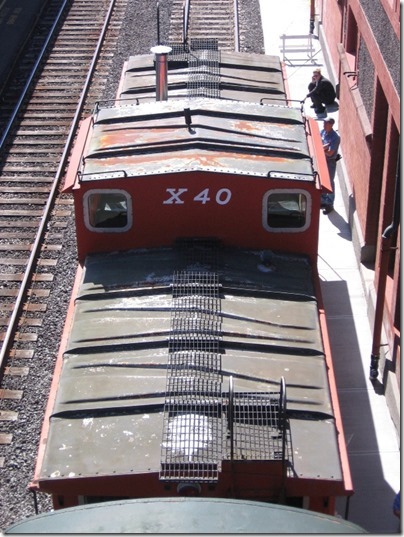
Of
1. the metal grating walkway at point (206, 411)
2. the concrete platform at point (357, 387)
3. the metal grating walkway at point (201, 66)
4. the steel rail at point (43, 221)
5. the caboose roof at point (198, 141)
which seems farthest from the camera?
the metal grating walkway at point (201, 66)

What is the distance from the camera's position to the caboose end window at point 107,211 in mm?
10734

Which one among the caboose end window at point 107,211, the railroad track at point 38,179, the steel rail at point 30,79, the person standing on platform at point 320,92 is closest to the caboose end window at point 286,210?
the caboose end window at point 107,211

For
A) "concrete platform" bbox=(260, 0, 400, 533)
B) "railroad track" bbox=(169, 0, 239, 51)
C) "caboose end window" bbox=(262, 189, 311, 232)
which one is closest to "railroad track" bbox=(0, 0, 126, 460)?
"railroad track" bbox=(169, 0, 239, 51)

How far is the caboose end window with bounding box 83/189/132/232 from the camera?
35.2 ft

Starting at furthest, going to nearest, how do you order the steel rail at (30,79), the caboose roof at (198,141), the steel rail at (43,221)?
the steel rail at (30,79), the steel rail at (43,221), the caboose roof at (198,141)

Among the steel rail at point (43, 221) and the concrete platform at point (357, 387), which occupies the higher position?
the steel rail at point (43, 221)

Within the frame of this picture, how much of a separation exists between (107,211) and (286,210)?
2.20 metres

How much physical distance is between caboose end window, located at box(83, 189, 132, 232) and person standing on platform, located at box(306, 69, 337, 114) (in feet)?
29.7

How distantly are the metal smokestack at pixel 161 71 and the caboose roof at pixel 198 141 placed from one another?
1.49 m

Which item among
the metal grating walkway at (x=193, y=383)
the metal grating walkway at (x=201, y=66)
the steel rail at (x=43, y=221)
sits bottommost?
the steel rail at (x=43, y=221)

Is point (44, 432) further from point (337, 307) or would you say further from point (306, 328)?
point (337, 307)

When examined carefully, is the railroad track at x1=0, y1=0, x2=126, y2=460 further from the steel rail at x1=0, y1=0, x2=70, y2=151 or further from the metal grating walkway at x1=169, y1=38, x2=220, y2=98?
the metal grating walkway at x1=169, y1=38, x2=220, y2=98

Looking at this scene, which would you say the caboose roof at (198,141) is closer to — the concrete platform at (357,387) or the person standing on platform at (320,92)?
the concrete platform at (357,387)

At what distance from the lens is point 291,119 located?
1188 centimetres
